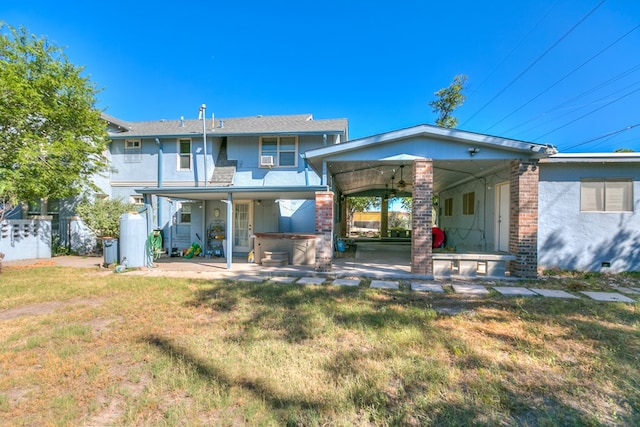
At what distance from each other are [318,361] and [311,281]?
153 inches

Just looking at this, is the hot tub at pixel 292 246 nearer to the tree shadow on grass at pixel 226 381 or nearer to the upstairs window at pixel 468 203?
the tree shadow on grass at pixel 226 381

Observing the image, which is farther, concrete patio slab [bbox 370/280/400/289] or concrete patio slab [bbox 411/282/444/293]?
concrete patio slab [bbox 370/280/400/289]

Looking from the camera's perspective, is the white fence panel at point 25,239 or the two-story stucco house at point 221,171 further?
the two-story stucco house at point 221,171

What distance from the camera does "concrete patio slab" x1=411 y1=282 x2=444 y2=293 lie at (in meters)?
6.18

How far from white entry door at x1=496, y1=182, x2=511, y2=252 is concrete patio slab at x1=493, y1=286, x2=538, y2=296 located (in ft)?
9.61

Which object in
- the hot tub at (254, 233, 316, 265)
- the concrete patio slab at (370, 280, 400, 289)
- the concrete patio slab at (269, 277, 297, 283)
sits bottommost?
the concrete patio slab at (269, 277, 297, 283)

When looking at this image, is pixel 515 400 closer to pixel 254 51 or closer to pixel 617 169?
pixel 617 169

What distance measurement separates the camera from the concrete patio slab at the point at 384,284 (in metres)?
6.39

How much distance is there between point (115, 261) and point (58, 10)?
818cm

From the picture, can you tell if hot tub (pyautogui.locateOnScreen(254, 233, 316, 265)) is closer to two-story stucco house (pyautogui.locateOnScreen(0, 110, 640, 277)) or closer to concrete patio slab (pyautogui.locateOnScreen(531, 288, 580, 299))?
two-story stucco house (pyautogui.locateOnScreen(0, 110, 640, 277))

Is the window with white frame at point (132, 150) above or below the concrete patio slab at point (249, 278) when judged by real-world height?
above

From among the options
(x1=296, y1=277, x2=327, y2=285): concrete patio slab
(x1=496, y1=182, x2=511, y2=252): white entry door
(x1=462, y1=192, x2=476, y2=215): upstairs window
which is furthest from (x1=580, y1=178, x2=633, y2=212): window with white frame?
(x1=296, y1=277, x2=327, y2=285): concrete patio slab

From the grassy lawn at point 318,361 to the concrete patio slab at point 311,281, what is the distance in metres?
1.26

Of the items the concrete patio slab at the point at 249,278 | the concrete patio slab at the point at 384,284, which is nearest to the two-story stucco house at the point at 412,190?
the concrete patio slab at the point at 384,284
